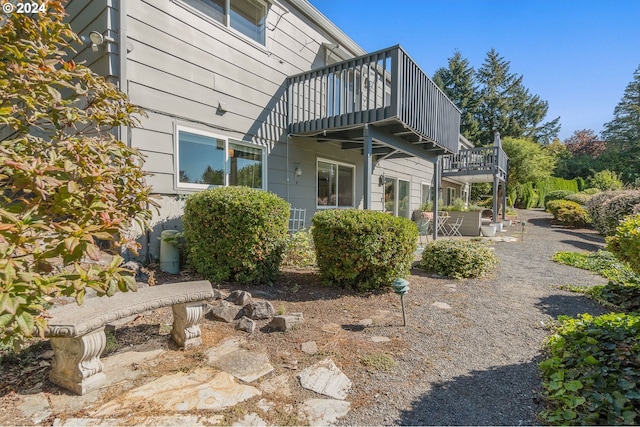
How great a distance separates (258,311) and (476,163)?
13.4 m

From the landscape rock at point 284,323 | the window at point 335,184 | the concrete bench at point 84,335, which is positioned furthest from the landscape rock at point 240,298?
the window at point 335,184

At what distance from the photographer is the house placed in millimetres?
4543

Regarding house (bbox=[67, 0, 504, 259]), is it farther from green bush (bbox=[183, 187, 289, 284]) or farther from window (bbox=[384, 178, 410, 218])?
window (bbox=[384, 178, 410, 218])

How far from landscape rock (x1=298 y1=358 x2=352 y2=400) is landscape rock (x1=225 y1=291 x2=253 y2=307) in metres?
1.30

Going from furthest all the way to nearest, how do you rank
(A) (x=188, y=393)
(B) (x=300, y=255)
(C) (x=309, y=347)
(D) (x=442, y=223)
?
(D) (x=442, y=223) → (B) (x=300, y=255) → (C) (x=309, y=347) → (A) (x=188, y=393)

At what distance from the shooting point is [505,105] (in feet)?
110

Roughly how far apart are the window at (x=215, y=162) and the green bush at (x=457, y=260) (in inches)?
144

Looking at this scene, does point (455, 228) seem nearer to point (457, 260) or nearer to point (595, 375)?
point (457, 260)

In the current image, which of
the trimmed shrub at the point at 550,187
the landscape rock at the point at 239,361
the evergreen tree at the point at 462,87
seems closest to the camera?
the landscape rock at the point at 239,361

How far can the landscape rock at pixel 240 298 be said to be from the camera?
11.4 ft

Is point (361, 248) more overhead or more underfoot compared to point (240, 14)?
more underfoot

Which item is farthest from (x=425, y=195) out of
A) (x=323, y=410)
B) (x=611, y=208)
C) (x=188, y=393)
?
(x=188, y=393)

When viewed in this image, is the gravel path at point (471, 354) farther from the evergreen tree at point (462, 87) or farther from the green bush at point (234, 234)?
the evergreen tree at point (462, 87)

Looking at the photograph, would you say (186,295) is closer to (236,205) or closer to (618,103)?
(236,205)
